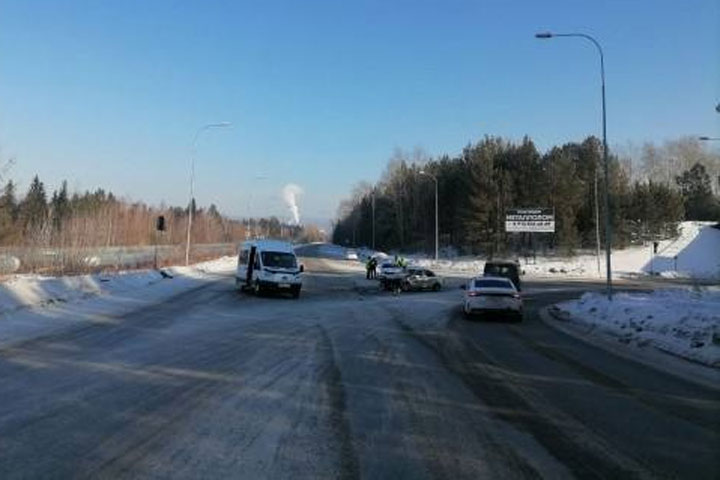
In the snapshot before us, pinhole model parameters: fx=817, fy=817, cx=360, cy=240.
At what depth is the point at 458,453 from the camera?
783 centimetres

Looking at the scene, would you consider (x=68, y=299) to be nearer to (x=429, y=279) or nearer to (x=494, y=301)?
(x=494, y=301)

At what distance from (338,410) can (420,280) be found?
3806cm

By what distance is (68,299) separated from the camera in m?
28.3

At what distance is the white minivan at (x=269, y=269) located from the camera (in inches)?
1496

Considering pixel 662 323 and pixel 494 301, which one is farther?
pixel 494 301

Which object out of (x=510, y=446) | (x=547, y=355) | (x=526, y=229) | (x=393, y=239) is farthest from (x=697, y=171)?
(x=510, y=446)

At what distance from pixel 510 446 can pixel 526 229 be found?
246 ft

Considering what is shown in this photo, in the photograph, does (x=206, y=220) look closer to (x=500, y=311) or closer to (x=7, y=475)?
(x=500, y=311)

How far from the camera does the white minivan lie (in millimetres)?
38000

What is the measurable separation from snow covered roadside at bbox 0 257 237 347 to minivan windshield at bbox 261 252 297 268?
14.3ft

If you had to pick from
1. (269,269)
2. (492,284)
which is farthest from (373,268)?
(492,284)

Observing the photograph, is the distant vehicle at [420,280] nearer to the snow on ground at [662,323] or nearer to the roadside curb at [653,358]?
the snow on ground at [662,323]

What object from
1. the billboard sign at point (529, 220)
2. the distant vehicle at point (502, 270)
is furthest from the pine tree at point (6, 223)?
the billboard sign at point (529, 220)

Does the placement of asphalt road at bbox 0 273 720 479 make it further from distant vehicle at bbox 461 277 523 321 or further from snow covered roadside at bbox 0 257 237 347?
distant vehicle at bbox 461 277 523 321
